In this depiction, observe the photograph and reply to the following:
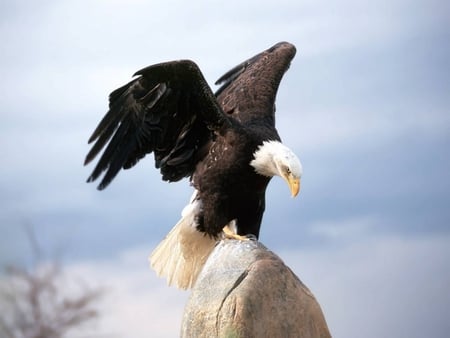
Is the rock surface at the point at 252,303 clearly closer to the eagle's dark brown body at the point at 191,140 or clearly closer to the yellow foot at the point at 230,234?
the yellow foot at the point at 230,234

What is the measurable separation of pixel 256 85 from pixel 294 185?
1.90 meters

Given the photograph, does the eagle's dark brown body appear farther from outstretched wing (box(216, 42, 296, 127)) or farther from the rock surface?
the rock surface

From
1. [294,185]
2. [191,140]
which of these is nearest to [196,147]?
[191,140]

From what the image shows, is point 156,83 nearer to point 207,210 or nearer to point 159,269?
point 207,210

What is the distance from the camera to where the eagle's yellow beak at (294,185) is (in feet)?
23.4

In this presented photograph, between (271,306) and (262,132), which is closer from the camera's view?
(271,306)

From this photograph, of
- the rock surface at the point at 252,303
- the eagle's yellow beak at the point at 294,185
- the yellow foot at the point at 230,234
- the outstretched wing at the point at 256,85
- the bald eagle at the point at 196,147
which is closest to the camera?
the rock surface at the point at 252,303

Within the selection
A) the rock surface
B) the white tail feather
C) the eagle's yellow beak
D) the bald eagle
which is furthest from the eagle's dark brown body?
the rock surface

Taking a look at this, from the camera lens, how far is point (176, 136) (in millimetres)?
8195

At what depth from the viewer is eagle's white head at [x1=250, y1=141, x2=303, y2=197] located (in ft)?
23.6

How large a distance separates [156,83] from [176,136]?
0.57 metres

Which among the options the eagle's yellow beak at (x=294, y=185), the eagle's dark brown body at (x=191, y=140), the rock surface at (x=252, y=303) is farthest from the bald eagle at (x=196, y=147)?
the rock surface at (x=252, y=303)

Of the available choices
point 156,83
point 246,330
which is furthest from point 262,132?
point 246,330

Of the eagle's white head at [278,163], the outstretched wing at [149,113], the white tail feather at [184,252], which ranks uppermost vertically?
the outstretched wing at [149,113]
